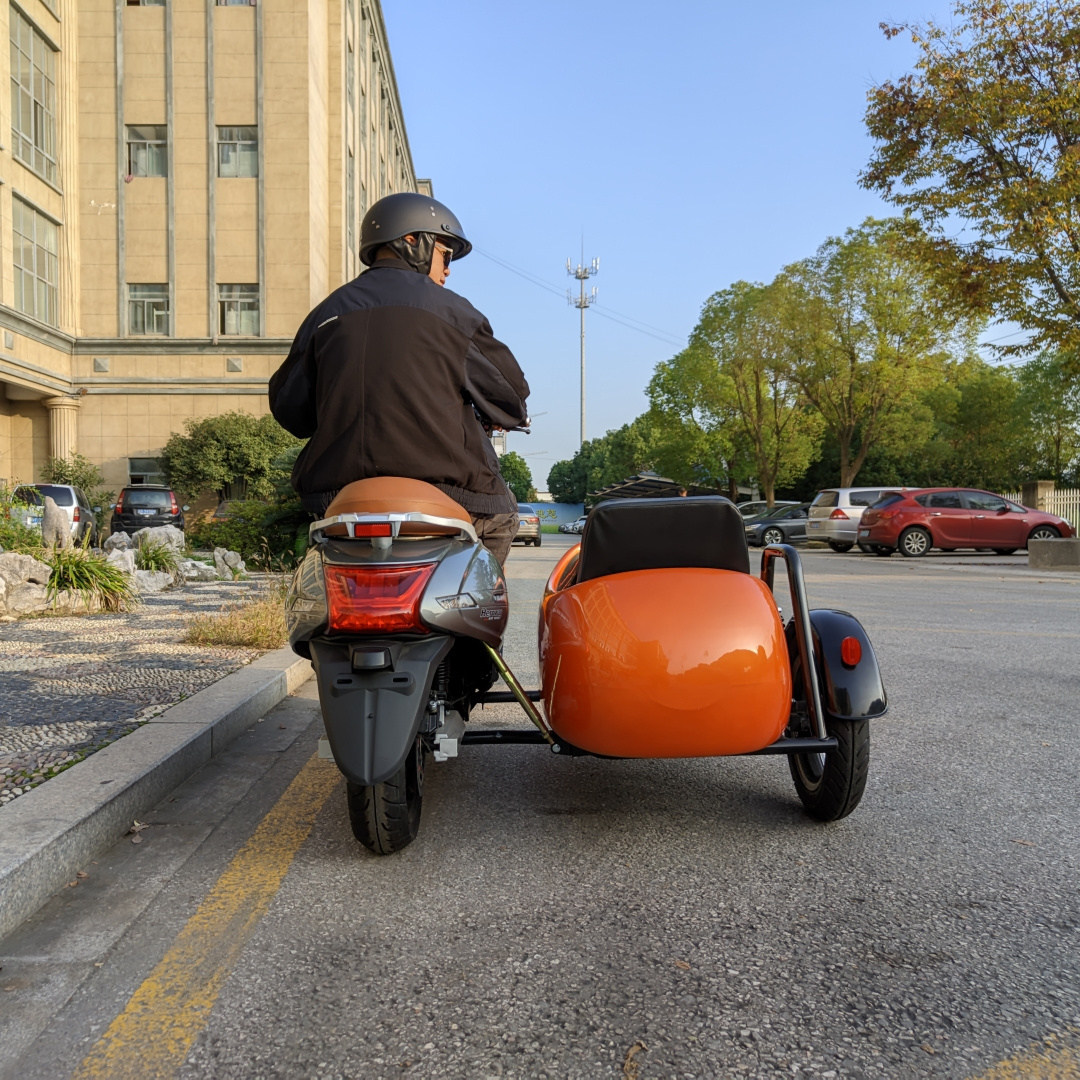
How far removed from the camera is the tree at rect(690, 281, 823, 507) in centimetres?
4155

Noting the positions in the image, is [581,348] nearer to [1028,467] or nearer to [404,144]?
[404,144]

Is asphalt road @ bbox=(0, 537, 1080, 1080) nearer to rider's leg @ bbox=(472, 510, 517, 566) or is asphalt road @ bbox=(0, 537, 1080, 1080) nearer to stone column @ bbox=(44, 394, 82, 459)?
rider's leg @ bbox=(472, 510, 517, 566)

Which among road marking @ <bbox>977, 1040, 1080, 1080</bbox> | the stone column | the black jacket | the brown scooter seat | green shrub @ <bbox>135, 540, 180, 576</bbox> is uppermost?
the stone column

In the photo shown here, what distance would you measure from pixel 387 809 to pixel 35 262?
1198 inches

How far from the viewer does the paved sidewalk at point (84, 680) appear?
4016mm

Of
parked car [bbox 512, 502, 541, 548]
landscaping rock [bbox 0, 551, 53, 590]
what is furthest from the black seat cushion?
parked car [bbox 512, 502, 541, 548]

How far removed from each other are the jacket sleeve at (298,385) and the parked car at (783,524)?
2695cm

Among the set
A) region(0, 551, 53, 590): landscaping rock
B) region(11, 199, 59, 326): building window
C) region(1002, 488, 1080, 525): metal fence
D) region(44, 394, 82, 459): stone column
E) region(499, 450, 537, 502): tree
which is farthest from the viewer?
region(499, 450, 537, 502): tree

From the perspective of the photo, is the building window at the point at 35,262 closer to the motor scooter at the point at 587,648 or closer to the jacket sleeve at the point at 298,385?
the jacket sleeve at the point at 298,385

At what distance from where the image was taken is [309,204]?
3130 cm

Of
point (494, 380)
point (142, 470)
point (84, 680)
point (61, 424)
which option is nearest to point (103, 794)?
point (494, 380)

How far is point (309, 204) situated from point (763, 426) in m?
23.3

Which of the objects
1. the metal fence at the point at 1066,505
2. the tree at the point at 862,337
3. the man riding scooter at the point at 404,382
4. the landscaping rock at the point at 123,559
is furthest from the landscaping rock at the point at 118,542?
the tree at the point at 862,337

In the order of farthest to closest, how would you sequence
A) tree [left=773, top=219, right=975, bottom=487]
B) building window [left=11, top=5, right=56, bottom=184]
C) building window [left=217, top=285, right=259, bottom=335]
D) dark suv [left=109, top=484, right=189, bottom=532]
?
tree [left=773, top=219, right=975, bottom=487] → building window [left=217, top=285, right=259, bottom=335] → building window [left=11, top=5, right=56, bottom=184] → dark suv [left=109, top=484, right=189, bottom=532]
